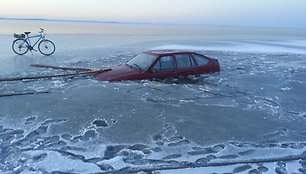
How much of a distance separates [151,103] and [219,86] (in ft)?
9.66

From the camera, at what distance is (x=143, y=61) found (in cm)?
862

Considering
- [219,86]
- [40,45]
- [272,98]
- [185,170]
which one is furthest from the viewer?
[40,45]

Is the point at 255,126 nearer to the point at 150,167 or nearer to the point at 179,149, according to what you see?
the point at 179,149

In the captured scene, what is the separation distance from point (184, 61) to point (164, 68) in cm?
89

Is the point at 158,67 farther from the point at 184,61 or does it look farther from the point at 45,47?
the point at 45,47

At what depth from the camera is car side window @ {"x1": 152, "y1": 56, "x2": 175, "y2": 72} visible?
8234 mm

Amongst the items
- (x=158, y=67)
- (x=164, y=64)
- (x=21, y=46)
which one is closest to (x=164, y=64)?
(x=164, y=64)

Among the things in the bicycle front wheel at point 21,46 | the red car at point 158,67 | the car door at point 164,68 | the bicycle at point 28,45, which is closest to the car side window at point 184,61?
the red car at point 158,67

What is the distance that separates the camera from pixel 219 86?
8.49 meters

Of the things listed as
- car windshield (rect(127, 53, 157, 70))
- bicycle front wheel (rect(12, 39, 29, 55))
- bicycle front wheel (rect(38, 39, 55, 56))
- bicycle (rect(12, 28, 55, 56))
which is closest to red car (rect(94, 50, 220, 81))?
car windshield (rect(127, 53, 157, 70))

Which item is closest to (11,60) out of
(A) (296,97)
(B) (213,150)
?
(B) (213,150)

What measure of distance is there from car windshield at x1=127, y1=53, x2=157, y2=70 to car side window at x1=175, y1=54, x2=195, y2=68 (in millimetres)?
847

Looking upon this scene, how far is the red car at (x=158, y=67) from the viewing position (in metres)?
8.18

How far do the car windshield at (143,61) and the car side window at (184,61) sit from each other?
0.85 meters
